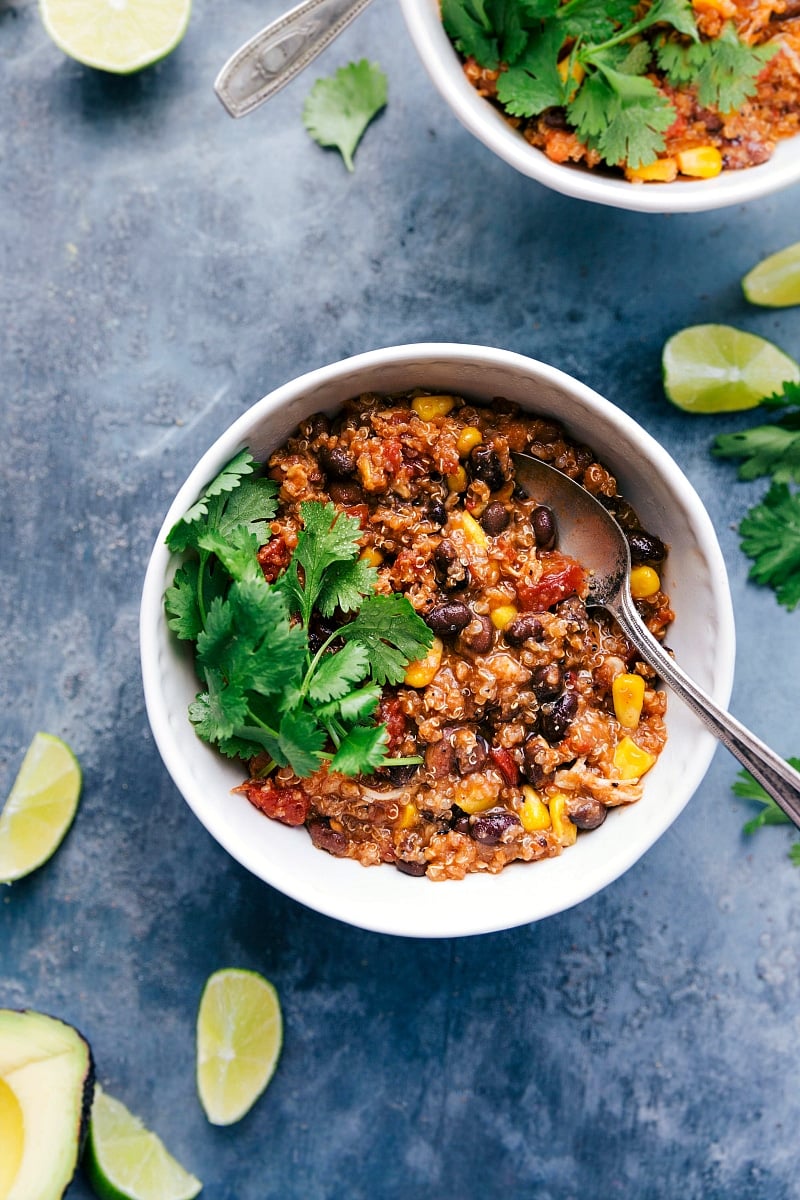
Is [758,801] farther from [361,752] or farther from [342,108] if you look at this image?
[342,108]

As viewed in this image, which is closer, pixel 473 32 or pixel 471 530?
pixel 471 530

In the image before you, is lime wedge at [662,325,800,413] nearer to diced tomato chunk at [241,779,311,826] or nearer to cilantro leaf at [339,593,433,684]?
cilantro leaf at [339,593,433,684]

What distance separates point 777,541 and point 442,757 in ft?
3.96

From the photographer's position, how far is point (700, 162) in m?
2.64

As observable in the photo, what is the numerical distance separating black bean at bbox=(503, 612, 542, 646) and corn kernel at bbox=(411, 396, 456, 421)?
529 mm

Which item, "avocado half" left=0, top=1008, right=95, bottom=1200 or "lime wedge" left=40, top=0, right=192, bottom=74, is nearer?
"avocado half" left=0, top=1008, right=95, bottom=1200

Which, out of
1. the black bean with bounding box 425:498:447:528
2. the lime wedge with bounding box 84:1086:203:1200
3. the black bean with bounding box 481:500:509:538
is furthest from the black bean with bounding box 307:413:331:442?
the lime wedge with bounding box 84:1086:203:1200

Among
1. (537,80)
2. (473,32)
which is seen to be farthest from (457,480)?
(473,32)

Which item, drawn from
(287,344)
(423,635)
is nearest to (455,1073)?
(423,635)

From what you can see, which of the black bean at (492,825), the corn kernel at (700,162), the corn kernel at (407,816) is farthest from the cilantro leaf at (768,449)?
the corn kernel at (407,816)

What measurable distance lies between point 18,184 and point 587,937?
104 inches

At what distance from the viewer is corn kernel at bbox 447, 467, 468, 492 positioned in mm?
2439

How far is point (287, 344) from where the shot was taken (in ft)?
9.50

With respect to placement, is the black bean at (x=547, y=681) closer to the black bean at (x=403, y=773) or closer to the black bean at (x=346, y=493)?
the black bean at (x=403, y=773)
